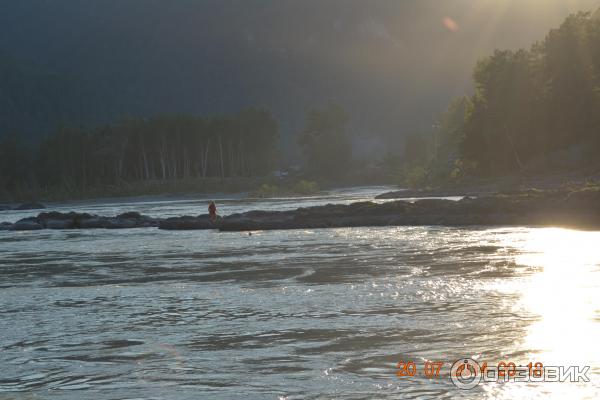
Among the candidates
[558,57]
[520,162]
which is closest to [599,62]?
[558,57]

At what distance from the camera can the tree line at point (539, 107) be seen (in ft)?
271

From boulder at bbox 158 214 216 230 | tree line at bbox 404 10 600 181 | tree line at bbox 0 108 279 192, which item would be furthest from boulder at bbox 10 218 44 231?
tree line at bbox 0 108 279 192

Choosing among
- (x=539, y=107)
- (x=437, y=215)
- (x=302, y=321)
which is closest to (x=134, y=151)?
(x=539, y=107)

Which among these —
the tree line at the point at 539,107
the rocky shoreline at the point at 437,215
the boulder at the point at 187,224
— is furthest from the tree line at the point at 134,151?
the boulder at the point at 187,224

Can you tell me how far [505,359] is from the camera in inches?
526

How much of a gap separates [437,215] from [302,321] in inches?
1276

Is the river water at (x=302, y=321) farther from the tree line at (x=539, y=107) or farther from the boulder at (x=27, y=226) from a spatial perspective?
the tree line at (x=539, y=107)

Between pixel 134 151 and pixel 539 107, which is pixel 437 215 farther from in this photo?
pixel 134 151

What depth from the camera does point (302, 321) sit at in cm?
1783

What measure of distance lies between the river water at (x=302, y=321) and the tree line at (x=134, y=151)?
118713mm

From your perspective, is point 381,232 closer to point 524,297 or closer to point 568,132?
point 524,297

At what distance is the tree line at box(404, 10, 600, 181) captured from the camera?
271ft

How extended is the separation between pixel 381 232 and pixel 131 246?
13.1 metres

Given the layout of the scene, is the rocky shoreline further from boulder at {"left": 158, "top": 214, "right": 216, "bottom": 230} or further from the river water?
the river water
